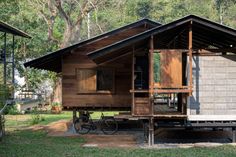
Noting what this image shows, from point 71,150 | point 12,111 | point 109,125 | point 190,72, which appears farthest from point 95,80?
point 12,111

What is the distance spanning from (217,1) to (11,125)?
139 ft

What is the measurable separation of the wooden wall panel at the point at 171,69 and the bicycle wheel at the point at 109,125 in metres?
4.34

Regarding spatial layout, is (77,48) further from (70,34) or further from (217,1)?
(217,1)

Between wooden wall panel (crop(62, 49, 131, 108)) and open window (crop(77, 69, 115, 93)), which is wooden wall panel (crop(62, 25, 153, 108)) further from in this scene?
open window (crop(77, 69, 115, 93))

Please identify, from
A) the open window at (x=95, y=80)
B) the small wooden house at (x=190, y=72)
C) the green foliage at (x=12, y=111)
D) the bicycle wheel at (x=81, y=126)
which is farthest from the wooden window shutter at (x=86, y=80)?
the green foliage at (x=12, y=111)

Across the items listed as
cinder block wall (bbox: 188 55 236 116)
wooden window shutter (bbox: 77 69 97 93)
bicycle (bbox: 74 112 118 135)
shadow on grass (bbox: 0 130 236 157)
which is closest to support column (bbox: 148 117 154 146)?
shadow on grass (bbox: 0 130 236 157)

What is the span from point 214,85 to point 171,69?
1777 millimetres

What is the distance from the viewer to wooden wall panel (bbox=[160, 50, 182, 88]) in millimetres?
14930

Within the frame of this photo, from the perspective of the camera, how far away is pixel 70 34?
108ft

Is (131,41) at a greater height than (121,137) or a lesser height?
greater

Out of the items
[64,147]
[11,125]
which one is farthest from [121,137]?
[11,125]

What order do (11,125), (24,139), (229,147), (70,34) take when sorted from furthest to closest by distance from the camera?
(70,34) < (11,125) < (24,139) < (229,147)

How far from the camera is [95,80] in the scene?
19203 mm

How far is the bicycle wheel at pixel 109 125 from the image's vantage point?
18730mm
